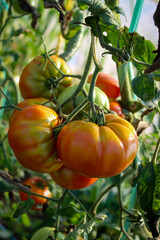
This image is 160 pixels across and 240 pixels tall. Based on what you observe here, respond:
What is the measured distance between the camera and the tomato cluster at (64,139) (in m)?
0.44

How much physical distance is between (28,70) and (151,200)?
1.32 ft

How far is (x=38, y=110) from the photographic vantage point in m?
0.51

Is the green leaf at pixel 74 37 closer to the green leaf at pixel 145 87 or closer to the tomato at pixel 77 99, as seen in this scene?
the tomato at pixel 77 99

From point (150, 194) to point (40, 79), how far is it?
36 cm

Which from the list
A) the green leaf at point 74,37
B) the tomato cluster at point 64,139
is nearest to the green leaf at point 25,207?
the tomato cluster at point 64,139

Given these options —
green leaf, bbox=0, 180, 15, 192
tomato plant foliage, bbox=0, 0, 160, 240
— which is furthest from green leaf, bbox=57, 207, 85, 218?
green leaf, bbox=0, 180, 15, 192

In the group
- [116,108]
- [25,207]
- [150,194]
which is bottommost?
[25,207]

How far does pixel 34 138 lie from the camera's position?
493 mm

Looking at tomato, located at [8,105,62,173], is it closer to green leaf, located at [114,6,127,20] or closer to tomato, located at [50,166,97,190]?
tomato, located at [50,166,97,190]

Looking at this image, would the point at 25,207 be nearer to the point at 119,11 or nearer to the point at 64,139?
the point at 64,139

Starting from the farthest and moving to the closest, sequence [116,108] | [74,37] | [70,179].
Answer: [74,37] < [116,108] < [70,179]

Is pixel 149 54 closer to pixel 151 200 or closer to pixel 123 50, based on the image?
pixel 123 50

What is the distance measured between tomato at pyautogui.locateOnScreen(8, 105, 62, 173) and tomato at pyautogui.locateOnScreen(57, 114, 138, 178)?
5 cm

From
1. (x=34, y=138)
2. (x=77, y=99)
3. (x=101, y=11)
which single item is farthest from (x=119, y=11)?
(x=34, y=138)
